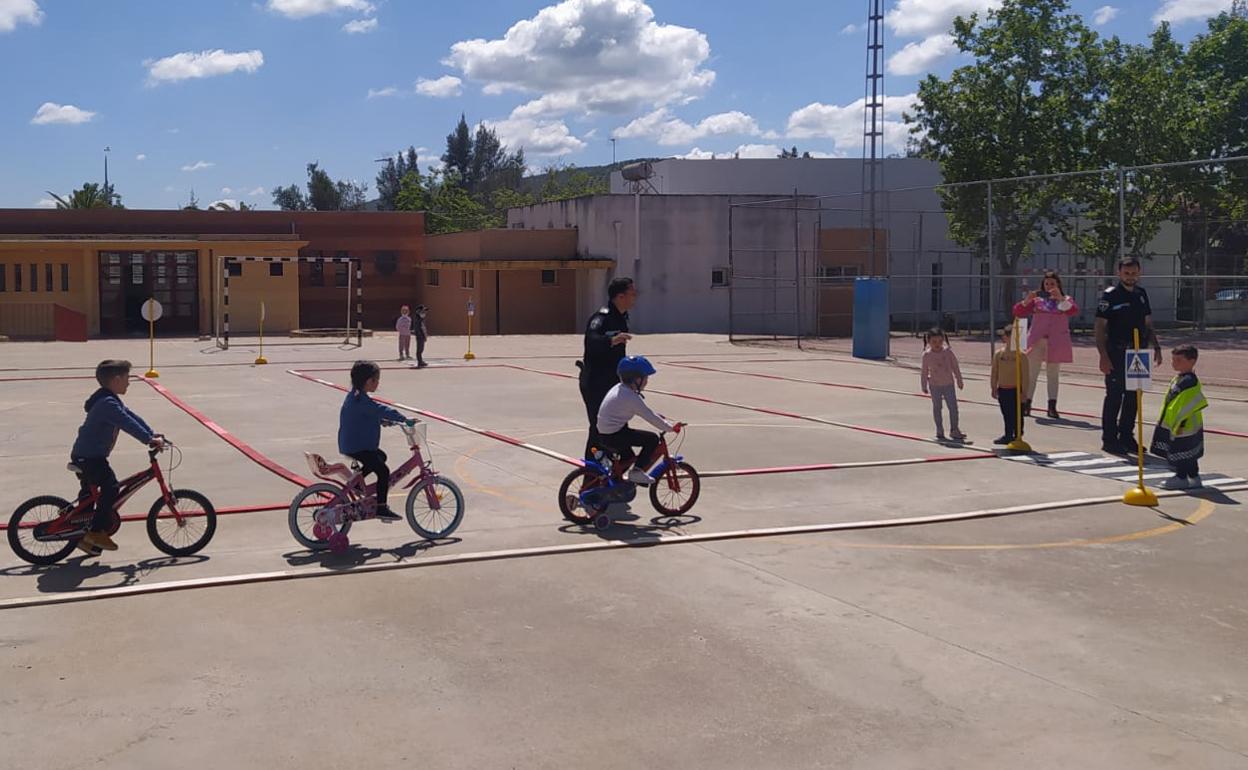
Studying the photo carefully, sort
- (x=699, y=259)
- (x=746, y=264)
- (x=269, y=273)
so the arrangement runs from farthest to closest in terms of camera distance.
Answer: (x=269, y=273)
(x=699, y=259)
(x=746, y=264)

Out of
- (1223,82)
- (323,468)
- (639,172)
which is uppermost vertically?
(1223,82)

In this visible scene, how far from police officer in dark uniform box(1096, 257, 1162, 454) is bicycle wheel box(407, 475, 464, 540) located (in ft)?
27.5

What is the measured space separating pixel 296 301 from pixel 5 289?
1066 centimetres

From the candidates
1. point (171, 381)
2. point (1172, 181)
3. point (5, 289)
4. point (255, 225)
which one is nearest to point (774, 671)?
point (171, 381)

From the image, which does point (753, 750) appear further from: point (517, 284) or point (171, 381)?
point (517, 284)

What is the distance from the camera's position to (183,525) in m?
9.09

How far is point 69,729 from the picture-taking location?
559 cm

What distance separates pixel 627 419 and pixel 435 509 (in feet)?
5.70

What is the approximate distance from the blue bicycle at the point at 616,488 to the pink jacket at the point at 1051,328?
9.03 m

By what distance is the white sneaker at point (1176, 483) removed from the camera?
38.7 ft

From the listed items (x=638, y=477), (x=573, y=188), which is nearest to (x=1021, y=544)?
(x=638, y=477)

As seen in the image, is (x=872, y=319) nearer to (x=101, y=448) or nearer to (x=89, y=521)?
(x=101, y=448)

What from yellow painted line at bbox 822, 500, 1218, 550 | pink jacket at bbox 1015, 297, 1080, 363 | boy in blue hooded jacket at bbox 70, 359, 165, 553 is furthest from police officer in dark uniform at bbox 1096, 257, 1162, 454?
boy in blue hooded jacket at bbox 70, 359, 165, 553

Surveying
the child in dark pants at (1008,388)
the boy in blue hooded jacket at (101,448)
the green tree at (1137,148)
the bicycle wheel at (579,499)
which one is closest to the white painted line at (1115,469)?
the child in dark pants at (1008,388)
